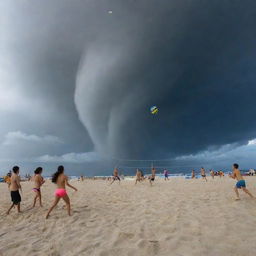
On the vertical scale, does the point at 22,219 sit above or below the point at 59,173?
below

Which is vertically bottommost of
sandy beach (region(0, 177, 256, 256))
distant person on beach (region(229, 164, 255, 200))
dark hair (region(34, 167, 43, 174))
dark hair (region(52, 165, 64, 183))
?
sandy beach (region(0, 177, 256, 256))

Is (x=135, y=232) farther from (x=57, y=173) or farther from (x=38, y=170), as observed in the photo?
(x=38, y=170)

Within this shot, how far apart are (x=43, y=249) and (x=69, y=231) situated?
3.14ft

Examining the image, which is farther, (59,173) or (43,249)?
(59,173)

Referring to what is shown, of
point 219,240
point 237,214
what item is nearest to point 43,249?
point 219,240

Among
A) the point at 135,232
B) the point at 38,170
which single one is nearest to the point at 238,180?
the point at 135,232

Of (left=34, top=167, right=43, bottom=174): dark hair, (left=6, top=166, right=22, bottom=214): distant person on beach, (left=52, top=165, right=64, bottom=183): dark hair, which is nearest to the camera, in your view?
(left=52, top=165, right=64, bottom=183): dark hair

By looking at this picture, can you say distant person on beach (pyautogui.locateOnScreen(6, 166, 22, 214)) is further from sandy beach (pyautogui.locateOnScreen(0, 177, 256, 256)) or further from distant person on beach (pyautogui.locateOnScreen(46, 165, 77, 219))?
distant person on beach (pyautogui.locateOnScreen(46, 165, 77, 219))

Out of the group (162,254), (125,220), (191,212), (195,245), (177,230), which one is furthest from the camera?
(191,212)

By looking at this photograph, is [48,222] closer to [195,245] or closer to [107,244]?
[107,244]

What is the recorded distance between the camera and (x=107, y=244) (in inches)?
139

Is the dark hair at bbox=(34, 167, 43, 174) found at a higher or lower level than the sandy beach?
higher

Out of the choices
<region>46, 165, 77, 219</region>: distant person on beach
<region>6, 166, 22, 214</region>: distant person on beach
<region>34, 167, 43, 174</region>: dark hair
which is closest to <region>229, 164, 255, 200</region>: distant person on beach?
<region>46, 165, 77, 219</region>: distant person on beach

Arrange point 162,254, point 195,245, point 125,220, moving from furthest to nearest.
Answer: point 125,220
point 195,245
point 162,254
